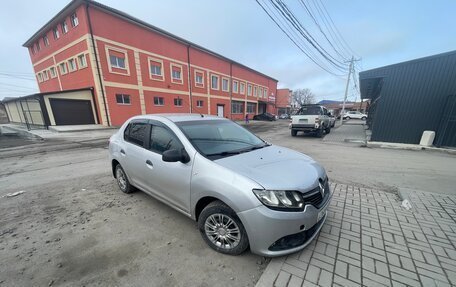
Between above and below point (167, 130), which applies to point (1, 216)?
below

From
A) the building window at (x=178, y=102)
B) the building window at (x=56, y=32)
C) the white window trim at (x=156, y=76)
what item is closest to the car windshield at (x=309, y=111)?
the building window at (x=178, y=102)

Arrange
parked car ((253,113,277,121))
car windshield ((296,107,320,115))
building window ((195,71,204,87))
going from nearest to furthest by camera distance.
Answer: car windshield ((296,107,320,115)) < building window ((195,71,204,87)) < parked car ((253,113,277,121))

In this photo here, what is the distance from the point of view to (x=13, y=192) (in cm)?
408

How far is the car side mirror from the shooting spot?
238 cm

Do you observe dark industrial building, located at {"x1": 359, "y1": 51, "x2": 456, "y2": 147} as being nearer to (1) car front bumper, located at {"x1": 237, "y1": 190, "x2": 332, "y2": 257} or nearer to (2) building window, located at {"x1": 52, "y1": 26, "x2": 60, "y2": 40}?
(1) car front bumper, located at {"x1": 237, "y1": 190, "x2": 332, "y2": 257}

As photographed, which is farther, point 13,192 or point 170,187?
point 13,192

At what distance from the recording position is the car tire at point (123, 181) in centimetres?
376

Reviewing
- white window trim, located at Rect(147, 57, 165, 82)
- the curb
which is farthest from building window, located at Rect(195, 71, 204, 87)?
the curb

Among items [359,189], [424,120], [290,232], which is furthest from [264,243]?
[424,120]

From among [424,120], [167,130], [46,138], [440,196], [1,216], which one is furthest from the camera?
[46,138]

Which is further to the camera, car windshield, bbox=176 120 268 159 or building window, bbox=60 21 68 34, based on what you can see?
building window, bbox=60 21 68 34

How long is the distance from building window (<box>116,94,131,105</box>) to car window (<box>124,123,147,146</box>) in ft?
54.8

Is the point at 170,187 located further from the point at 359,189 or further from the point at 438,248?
the point at 359,189

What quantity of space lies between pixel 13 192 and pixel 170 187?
4175 mm
